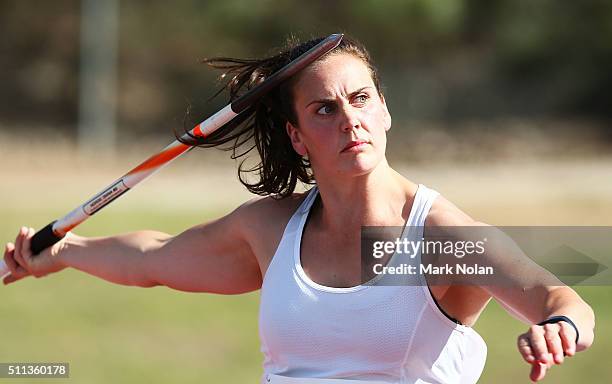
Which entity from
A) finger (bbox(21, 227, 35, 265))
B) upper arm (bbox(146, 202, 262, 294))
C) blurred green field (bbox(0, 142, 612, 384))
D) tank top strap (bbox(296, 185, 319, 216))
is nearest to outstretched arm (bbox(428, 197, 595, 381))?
tank top strap (bbox(296, 185, 319, 216))

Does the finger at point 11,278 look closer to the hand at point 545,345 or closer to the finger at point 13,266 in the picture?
the finger at point 13,266

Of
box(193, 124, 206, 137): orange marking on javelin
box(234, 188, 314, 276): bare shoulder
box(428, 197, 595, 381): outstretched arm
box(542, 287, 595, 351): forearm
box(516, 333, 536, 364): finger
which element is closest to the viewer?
box(516, 333, 536, 364): finger

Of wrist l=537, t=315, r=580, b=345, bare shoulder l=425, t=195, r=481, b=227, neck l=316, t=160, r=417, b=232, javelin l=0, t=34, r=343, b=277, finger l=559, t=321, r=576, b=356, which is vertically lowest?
finger l=559, t=321, r=576, b=356

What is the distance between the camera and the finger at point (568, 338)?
9.70ft

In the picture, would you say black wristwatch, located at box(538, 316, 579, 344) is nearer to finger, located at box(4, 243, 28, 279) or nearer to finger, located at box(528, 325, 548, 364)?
finger, located at box(528, 325, 548, 364)

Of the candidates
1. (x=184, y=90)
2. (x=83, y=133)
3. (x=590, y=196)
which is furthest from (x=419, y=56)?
(x=590, y=196)

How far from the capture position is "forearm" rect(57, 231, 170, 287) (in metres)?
4.30

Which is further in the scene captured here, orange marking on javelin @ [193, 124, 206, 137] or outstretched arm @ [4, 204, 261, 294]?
orange marking on javelin @ [193, 124, 206, 137]

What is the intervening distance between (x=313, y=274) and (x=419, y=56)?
27388 mm

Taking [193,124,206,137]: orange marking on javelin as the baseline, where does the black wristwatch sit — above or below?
below

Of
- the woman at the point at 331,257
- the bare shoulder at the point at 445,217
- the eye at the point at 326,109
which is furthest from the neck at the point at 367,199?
the eye at the point at 326,109

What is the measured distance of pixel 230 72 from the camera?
4293mm

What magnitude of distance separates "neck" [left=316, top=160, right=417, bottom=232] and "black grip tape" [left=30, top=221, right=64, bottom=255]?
1244mm

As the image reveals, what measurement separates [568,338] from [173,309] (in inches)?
337
